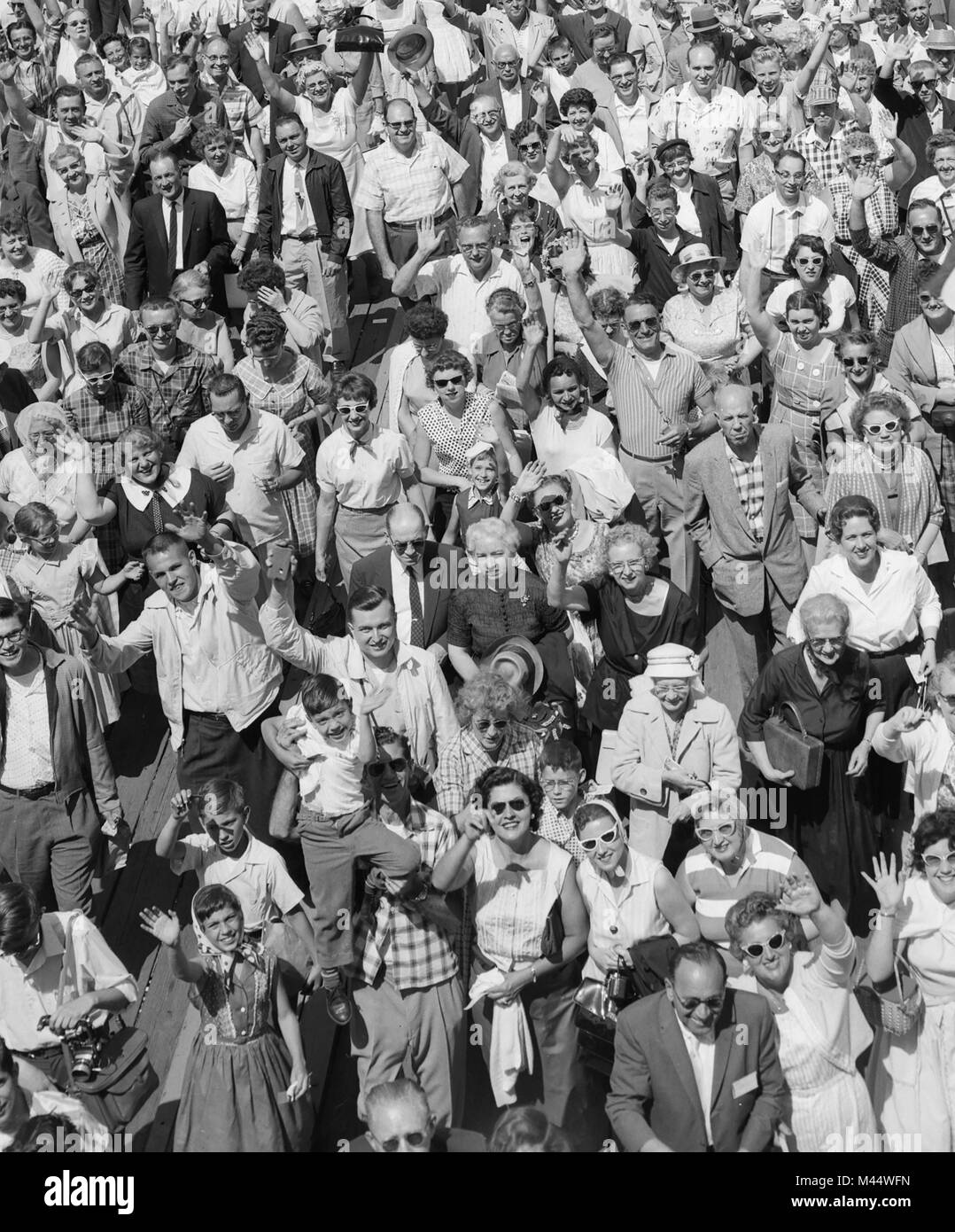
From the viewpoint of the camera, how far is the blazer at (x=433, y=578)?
9195mm

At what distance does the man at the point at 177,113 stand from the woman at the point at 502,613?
6377 mm

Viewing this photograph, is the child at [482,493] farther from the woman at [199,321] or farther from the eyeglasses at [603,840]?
the eyeglasses at [603,840]

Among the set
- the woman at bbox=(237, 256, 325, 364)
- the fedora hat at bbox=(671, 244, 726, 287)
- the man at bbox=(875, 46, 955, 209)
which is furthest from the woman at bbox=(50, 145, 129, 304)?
the man at bbox=(875, 46, 955, 209)

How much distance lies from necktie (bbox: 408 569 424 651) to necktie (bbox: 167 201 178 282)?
4323 mm

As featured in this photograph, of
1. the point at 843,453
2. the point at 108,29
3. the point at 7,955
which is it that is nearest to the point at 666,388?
the point at 843,453

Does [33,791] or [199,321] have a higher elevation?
[199,321]

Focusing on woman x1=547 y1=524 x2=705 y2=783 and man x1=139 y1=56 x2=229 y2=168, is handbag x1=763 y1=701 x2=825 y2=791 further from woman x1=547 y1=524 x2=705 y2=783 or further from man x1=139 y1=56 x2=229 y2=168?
man x1=139 y1=56 x2=229 y2=168

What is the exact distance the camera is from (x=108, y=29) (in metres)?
17.0

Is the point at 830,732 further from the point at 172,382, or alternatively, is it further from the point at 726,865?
the point at 172,382

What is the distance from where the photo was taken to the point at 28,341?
11.5m

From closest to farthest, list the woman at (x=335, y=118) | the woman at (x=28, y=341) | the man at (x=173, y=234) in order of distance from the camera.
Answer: the woman at (x=28, y=341) < the man at (x=173, y=234) < the woman at (x=335, y=118)

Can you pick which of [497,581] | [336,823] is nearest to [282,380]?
[497,581]

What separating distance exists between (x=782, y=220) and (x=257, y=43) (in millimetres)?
5270

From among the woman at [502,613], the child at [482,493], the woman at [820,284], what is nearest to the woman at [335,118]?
the woman at [820,284]
